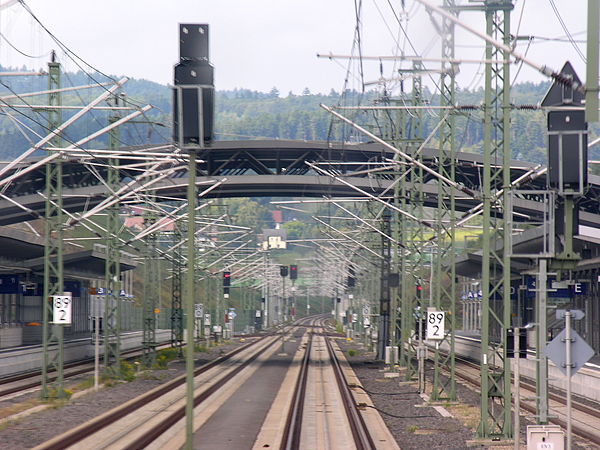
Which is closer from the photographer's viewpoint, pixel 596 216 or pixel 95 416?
pixel 95 416

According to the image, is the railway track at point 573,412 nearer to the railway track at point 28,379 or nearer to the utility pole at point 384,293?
the utility pole at point 384,293

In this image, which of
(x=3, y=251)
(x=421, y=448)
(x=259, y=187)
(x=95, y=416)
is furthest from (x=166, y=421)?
(x=3, y=251)

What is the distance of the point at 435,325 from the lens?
3406 centimetres

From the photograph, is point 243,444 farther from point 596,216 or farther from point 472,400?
point 596,216

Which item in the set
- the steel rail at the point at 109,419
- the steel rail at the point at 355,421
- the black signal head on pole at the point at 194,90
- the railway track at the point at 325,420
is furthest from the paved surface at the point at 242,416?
the black signal head on pole at the point at 194,90

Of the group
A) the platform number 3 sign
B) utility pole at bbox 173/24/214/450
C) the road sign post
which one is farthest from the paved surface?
the road sign post

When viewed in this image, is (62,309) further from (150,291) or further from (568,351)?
(150,291)

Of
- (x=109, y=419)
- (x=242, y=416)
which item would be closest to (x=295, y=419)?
(x=242, y=416)

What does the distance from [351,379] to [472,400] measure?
12.8 meters

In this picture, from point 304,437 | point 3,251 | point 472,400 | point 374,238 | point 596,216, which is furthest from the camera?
point 374,238

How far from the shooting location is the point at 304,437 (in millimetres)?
28234

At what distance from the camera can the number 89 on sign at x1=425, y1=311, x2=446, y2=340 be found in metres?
33.8

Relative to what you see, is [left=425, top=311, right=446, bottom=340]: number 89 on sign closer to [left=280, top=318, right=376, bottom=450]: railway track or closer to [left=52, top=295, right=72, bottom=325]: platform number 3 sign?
[left=280, top=318, right=376, bottom=450]: railway track

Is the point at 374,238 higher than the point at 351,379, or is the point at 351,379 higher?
the point at 374,238
